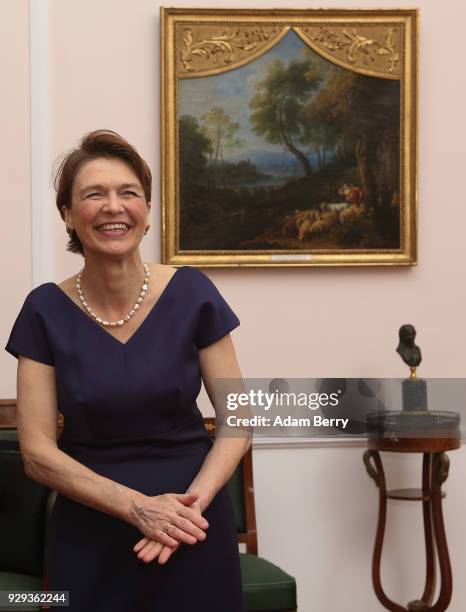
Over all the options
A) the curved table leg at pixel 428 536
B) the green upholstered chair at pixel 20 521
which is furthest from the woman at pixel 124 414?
the curved table leg at pixel 428 536

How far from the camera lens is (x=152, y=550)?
8.36 feet

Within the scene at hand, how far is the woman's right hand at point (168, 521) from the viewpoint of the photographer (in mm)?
2549

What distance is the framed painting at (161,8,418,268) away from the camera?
5109 millimetres

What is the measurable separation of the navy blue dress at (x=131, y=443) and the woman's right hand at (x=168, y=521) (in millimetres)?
88

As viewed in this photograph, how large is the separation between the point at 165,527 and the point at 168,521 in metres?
0.02

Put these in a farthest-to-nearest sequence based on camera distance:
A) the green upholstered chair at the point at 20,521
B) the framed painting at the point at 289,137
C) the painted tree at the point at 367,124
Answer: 1. the painted tree at the point at 367,124
2. the framed painting at the point at 289,137
3. the green upholstered chair at the point at 20,521

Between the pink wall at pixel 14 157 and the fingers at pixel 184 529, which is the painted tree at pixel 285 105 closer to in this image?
the pink wall at pixel 14 157

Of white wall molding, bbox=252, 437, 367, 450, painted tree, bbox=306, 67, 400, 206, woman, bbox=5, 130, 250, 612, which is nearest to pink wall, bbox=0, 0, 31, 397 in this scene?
white wall molding, bbox=252, 437, 367, 450

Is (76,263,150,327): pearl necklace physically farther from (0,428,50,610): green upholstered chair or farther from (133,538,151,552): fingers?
(0,428,50,610): green upholstered chair

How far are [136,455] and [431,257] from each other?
3035mm

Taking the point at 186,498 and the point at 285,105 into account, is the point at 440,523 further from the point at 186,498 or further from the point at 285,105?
the point at 186,498

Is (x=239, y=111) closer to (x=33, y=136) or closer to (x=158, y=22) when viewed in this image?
(x=158, y=22)

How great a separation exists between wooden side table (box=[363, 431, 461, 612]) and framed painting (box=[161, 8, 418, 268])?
101 centimetres

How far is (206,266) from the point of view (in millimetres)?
5113
